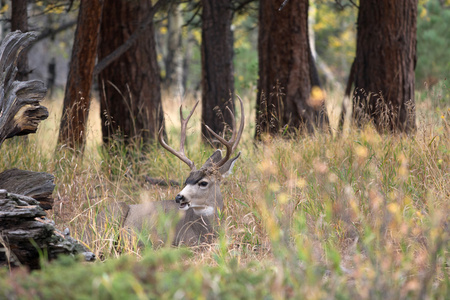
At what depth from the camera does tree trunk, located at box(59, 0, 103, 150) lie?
6.66 metres

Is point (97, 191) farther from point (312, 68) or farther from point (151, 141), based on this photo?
point (312, 68)

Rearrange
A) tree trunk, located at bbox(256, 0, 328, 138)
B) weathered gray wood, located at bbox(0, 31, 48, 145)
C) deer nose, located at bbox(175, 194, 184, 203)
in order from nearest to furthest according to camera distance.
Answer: weathered gray wood, located at bbox(0, 31, 48, 145) < deer nose, located at bbox(175, 194, 184, 203) < tree trunk, located at bbox(256, 0, 328, 138)

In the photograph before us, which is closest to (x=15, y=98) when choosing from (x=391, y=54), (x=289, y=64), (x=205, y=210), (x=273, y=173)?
(x=205, y=210)

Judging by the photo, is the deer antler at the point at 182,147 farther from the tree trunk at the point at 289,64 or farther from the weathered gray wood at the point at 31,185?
the tree trunk at the point at 289,64

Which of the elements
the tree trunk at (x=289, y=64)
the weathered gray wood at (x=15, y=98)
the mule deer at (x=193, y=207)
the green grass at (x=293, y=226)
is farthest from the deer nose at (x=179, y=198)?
the tree trunk at (x=289, y=64)

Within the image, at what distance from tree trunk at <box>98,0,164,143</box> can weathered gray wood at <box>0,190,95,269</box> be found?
13.9 ft

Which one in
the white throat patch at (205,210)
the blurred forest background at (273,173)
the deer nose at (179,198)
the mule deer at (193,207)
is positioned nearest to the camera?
the blurred forest background at (273,173)

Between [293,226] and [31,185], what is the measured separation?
2.11 metres

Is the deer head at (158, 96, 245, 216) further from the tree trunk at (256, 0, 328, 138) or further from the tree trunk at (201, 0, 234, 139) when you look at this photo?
the tree trunk at (201, 0, 234, 139)

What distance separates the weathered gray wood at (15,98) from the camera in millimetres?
4574

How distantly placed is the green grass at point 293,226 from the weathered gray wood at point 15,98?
2.93 feet

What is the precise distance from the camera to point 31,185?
443cm

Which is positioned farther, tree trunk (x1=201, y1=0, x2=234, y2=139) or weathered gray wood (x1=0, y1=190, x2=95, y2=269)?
tree trunk (x1=201, y1=0, x2=234, y2=139)

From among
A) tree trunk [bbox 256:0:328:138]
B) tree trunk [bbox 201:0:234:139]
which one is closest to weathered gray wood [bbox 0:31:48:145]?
tree trunk [bbox 256:0:328:138]
